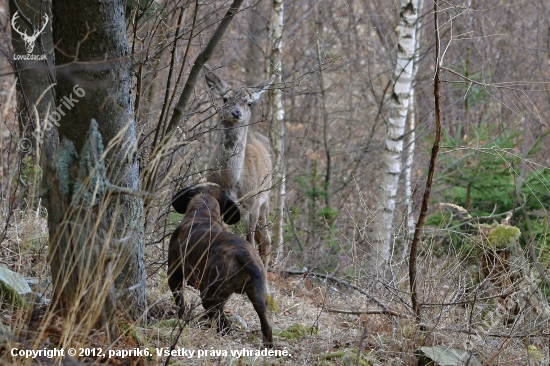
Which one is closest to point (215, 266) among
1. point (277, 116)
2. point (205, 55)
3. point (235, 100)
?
point (205, 55)

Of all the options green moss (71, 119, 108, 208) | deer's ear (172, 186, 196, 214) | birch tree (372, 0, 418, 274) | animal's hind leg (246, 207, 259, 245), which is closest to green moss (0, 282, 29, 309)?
green moss (71, 119, 108, 208)

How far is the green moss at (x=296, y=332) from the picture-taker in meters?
6.06

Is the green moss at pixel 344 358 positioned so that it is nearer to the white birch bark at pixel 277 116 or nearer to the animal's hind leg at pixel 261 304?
the animal's hind leg at pixel 261 304

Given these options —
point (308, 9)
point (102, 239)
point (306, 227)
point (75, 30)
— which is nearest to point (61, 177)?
point (102, 239)

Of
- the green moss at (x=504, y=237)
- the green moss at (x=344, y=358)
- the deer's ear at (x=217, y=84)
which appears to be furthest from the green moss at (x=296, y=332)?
the deer's ear at (x=217, y=84)

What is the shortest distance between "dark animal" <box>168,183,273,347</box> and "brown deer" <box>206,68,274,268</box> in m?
2.77

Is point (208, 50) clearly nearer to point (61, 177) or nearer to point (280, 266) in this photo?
point (61, 177)

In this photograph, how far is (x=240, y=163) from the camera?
367 inches

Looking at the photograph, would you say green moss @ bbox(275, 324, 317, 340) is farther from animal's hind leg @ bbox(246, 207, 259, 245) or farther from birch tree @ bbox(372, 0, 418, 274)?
birch tree @ bbox(372, 0, 418, 274)

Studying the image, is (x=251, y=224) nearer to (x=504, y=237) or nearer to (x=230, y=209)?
(x=230, y=209)

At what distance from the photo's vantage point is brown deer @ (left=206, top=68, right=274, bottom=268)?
8992mm

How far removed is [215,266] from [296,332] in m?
1.21

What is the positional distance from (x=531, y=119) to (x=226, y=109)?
11.0 m

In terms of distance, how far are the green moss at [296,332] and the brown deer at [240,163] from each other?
2.53 metres
